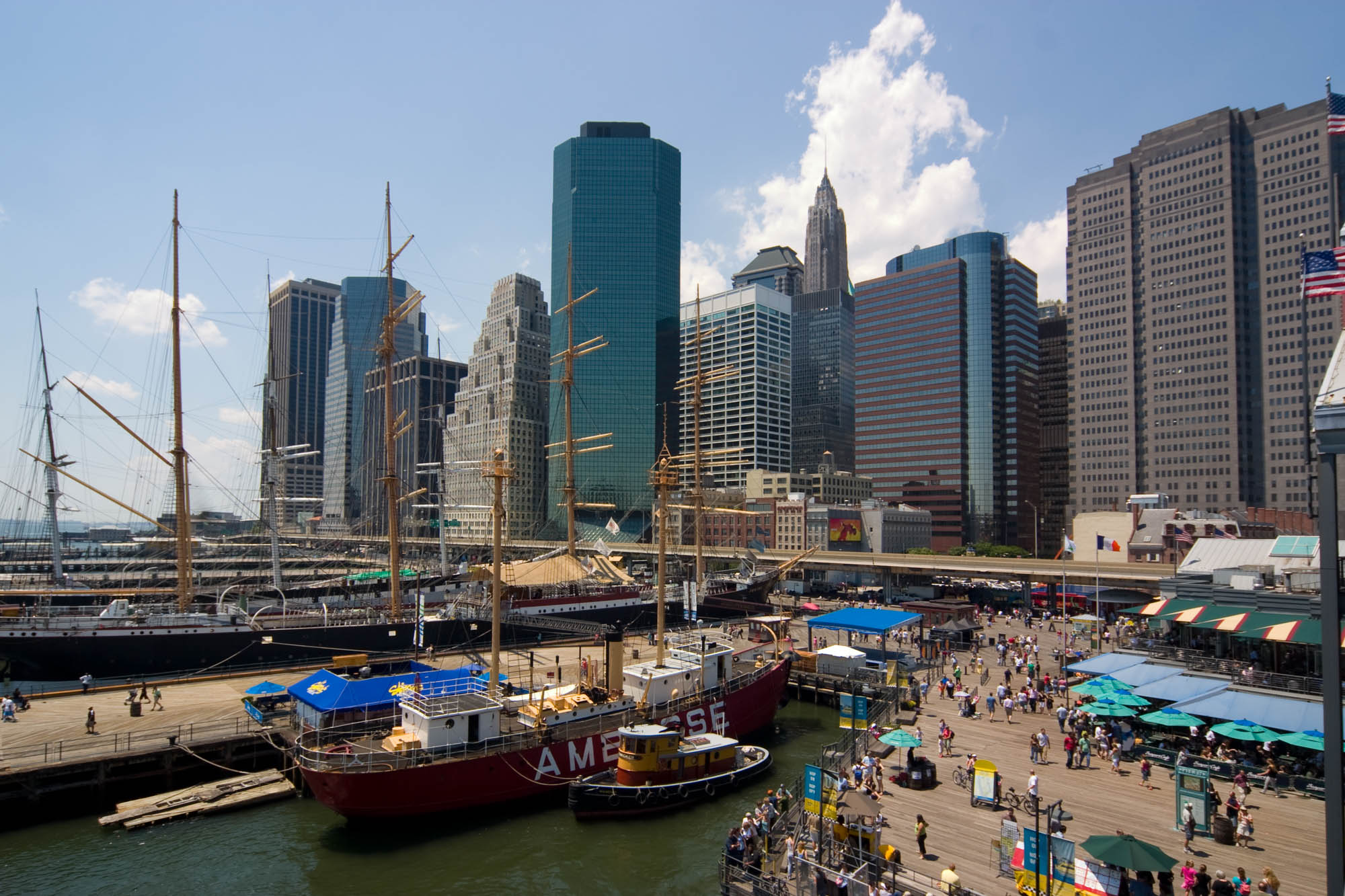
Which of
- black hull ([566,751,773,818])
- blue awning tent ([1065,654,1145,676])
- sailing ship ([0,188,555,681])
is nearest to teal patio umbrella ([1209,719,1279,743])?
blue awning tent ([1065,654,1145,676])

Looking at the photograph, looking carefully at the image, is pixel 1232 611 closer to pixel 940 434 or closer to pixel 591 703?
pixel 591 703

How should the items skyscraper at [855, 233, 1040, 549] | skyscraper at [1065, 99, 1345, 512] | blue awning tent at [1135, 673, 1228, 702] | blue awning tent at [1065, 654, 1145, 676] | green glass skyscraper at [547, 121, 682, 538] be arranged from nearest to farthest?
blue awning tent at [1135, 673, 1228, 702] → blue awning tent at [1065, 654, 1145, 676] → skyscraper at [1065, 99, 1345, 512] → skyscraper at [855, 233, 1040, 549] → green glass skyscraper at [547, 121, 682, 538]

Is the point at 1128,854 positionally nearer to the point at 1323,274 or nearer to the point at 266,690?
the point at 1323,274

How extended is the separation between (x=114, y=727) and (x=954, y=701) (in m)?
37.4

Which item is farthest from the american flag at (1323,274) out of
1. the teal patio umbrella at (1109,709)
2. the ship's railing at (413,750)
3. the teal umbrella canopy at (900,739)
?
the ship's railing at (413,750)

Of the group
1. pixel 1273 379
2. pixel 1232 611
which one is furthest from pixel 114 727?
pixel 1273 379

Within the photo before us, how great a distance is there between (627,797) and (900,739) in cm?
969

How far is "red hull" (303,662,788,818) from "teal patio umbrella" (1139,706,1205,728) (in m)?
16.8

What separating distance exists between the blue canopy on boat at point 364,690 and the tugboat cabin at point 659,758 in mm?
Answer: 6652

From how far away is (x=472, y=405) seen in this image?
178 metres

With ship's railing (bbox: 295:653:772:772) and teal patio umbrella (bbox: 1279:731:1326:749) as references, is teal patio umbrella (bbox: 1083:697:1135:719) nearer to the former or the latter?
teal patio umbrella (bbox: 1279:731:1326:749)

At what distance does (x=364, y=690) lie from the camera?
2842 centimetres

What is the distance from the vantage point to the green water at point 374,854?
21.4 metres

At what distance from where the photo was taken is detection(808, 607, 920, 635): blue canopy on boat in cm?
4416
